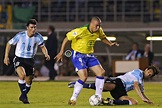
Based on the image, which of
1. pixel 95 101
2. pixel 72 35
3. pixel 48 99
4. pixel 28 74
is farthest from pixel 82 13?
pixel 95 101

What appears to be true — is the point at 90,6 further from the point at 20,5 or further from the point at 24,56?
the point at 24,56

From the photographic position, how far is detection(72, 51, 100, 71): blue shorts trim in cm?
1481

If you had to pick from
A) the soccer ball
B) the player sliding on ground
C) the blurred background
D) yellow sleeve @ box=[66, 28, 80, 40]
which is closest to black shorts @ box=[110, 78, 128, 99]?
the player sliding on ground

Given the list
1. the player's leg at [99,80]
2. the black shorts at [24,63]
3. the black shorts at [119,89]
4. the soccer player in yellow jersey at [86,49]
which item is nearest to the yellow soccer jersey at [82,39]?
the soccer player in yellow jersey at [86,49]

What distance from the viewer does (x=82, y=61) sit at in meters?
14.8

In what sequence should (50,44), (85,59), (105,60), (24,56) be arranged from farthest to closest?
1. (105,60)
2. (50,44)
3. (24,56)
4. (85,59)

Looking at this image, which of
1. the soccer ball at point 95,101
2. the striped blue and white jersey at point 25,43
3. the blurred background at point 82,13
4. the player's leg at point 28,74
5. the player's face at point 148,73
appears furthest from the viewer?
the blurred background at point 82,13

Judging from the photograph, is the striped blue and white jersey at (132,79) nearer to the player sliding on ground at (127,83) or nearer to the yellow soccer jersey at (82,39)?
the player sliding on ground at (127,83)

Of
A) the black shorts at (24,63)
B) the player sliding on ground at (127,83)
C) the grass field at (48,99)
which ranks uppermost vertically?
the black shorts at (24,63)

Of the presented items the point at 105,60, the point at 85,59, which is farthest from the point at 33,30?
the point at 105,60

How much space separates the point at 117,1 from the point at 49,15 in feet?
14.6

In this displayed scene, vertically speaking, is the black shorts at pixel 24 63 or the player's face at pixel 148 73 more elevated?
the black shorts at pixel 24 63

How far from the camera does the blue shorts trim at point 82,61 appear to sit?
14805 millimetres

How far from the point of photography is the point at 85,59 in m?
14.9
